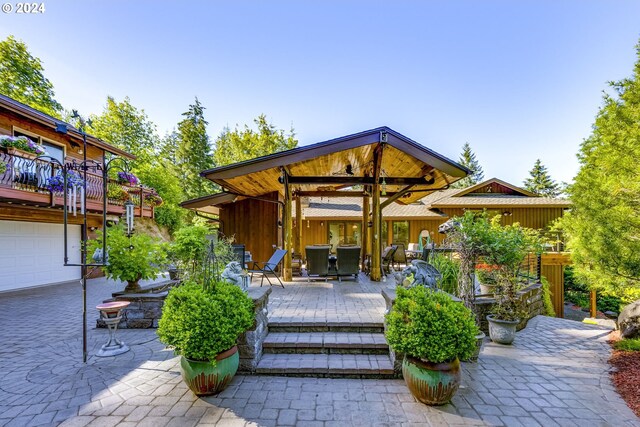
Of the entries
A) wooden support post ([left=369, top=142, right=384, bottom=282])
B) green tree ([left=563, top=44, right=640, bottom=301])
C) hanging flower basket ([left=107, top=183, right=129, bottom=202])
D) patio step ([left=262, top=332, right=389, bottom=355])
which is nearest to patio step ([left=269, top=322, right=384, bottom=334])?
patio step ([left=262, top=332, right=389, bottom=355])

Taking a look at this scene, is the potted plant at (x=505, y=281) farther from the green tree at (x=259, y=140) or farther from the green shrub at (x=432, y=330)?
the green tree at (x=259, y=140)

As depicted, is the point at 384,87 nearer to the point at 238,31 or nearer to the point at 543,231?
the point at 238,31

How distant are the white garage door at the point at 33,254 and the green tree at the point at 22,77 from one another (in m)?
8.59

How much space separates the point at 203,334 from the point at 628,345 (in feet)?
19.7

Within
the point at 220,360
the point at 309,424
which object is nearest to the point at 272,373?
the point at 220,360

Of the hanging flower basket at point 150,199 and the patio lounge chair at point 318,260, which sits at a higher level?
the hanging flower basket at point 150,199

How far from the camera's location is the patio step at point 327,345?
3.52 meters

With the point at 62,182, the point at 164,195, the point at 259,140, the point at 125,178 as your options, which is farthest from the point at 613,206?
the point at 164,195

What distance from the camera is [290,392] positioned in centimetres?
287

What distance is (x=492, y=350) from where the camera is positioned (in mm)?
4117

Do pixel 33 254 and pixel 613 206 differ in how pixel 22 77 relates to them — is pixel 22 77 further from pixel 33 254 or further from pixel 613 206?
pixel 613 206

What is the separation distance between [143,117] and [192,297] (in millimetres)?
26359

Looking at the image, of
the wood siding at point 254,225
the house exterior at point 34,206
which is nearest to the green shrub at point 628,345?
the wood siding at point 254,225

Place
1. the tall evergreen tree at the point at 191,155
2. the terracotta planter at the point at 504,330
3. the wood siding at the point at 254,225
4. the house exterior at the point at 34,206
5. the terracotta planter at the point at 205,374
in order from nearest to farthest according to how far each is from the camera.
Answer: the terracotta planter at the point at 205,374, the terracotta planter at the point at 504,330, the house exterior at the point at 34,206, the wood siding at the point at 254,225, the tall evergreen tree at the point at 191,155
